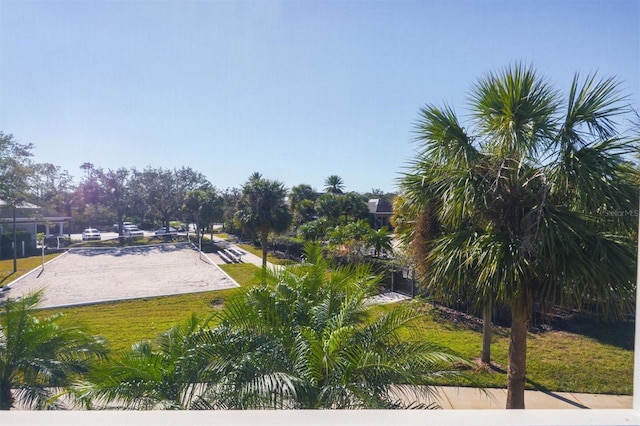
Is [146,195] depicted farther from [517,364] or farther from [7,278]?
[517,364]

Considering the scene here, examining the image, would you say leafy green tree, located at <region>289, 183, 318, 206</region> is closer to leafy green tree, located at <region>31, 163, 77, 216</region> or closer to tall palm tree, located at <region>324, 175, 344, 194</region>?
tall palm tree, located at <region>324, 175, 344, 194</region>

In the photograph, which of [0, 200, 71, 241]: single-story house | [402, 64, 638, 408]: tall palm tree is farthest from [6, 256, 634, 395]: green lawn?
[402, 64, 638, 408]: tall palm tree

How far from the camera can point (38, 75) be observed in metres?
2.78

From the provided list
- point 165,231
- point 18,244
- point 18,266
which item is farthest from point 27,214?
point 165,231

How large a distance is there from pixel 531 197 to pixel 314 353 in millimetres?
1720

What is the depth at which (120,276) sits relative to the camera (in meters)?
3.24

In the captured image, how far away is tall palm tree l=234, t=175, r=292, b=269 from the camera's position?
10.8 ft

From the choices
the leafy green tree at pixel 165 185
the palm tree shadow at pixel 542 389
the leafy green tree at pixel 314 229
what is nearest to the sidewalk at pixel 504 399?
the palm tree shadow at pixel 542 389

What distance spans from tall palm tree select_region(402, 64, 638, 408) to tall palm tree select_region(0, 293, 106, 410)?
2.43m

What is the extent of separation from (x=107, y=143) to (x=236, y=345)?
209cm

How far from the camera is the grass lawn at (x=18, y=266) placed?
113 inches

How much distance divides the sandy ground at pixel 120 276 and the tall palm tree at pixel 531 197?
2.11 meters

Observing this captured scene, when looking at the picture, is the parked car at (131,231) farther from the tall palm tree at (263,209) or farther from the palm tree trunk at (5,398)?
the palm tree trunk at (5,398)

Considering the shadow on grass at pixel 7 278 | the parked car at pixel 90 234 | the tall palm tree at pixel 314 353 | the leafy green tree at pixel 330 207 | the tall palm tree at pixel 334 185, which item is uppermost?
the tall palm tree at pixel 334 185
